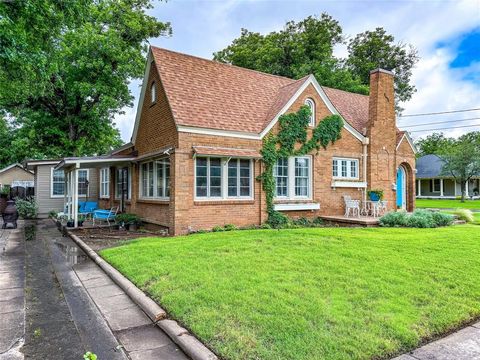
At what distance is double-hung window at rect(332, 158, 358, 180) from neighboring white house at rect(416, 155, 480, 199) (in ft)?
108

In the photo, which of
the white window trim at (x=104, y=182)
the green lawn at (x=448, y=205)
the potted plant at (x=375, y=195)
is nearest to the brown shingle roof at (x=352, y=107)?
the potted plant at (x=375, y=195)

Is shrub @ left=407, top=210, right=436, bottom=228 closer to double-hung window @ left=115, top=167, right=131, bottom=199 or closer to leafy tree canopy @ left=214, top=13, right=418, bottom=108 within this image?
double-hung window @ left=115, top=167, right=131, bottom=199

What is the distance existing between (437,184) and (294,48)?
97.1 feet

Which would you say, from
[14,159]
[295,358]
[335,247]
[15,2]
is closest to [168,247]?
[335,247]

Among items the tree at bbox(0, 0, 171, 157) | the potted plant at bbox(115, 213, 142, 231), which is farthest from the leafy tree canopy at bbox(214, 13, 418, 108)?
the potted plant at bbox(115, 213, 142, 231)

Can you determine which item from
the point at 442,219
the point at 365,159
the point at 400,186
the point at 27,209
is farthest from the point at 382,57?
the point at 27,209

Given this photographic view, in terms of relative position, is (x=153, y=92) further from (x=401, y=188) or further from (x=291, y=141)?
(x=401, y=188)

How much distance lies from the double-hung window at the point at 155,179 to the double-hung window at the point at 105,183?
6108 millimetres

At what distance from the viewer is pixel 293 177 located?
1393 cm

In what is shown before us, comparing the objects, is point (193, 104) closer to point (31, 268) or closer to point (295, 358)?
point (31, 268)

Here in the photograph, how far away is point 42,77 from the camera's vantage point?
31.2ft

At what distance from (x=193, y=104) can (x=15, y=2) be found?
232 inches

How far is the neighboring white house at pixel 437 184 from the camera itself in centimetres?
4356

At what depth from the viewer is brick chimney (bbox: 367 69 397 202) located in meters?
16.2
